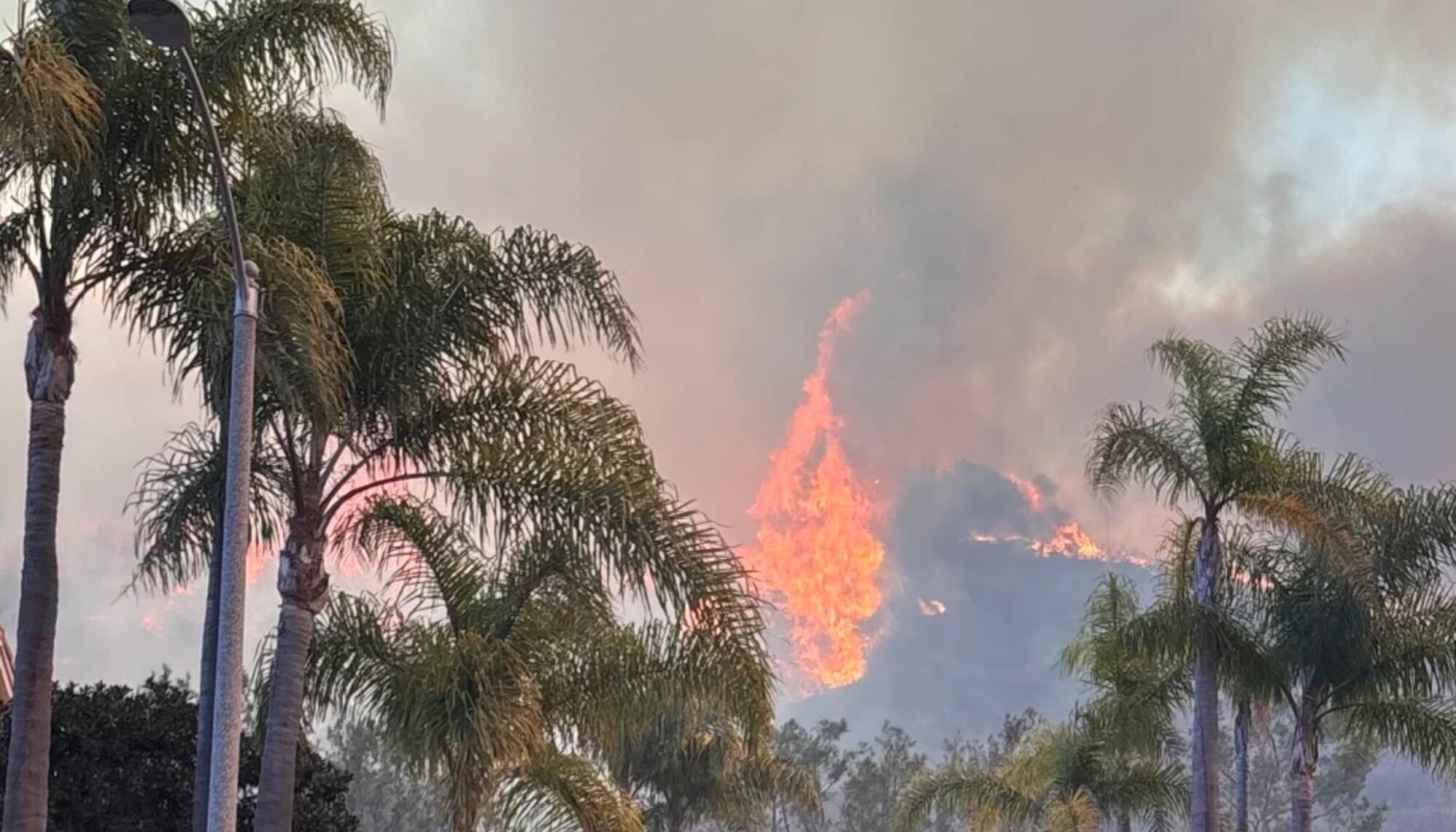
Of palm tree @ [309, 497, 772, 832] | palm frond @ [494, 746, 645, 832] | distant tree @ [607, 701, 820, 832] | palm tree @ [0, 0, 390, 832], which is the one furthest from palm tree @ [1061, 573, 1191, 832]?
palm tree @ [0, 0, 390, 832]

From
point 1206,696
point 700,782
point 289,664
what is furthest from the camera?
point 700,782

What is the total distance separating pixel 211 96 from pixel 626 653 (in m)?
7.32

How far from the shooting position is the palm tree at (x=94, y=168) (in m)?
10.8

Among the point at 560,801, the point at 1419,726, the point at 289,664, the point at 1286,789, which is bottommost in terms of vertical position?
the point at 560,801

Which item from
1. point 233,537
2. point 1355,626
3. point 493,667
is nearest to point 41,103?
point 233,537

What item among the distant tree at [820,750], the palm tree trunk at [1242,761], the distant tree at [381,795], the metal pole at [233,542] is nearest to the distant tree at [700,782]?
the palm tree trunk at [1242,761]

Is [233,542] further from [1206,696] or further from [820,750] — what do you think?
[820,750]

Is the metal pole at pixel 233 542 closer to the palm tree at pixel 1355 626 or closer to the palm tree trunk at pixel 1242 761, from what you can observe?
the palm tree at pixel 1355 626

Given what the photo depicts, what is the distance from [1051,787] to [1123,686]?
3.95 meters

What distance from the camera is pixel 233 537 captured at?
9.91 meters

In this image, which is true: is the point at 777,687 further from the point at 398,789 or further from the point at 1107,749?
the point at 398,789

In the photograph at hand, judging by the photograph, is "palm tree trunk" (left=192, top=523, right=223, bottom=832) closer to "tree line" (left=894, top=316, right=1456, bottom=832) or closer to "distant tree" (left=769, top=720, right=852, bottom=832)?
"tree line" (left=894, top=316, right=1456, bottom=832)

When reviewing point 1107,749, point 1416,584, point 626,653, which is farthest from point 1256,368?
point 626,653

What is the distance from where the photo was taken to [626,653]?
15844 millimetres
